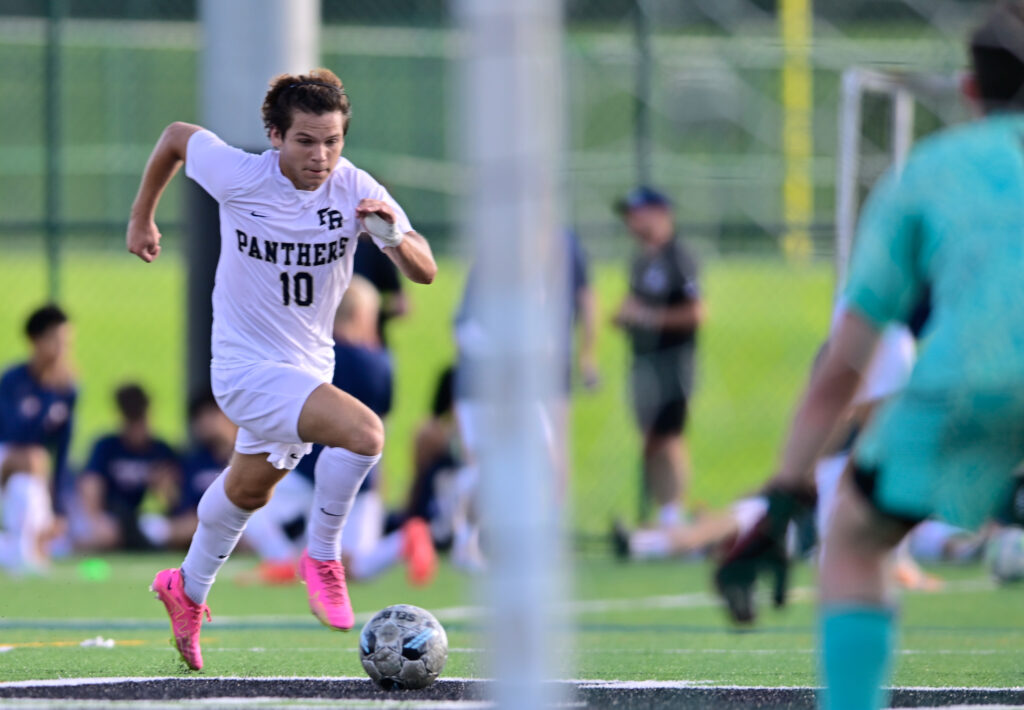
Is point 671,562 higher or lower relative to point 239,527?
lower

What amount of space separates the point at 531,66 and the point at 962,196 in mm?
954

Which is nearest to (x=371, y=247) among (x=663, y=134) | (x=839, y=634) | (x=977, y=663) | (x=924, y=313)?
(x=924, y=313)

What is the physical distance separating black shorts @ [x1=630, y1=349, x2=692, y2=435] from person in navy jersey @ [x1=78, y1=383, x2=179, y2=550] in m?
3.42

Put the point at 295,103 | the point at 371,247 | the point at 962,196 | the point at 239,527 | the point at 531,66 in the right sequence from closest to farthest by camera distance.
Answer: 1. the point at 531,66
2. the point at 962,196
3. the point at 295,103
4. the point at 239,527
5. the point at 371,247

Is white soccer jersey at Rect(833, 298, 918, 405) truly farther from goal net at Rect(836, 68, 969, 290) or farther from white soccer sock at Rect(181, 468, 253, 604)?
white soccer sock at Rect(181, 468, 253, 604)

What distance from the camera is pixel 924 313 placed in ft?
22.4

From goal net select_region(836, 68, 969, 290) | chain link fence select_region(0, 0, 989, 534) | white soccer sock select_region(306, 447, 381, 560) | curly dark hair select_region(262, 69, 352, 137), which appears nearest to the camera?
curly dark hair select_region(262, 69, 352, 137)

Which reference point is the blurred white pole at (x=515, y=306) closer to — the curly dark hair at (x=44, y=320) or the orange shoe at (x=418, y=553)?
the orange shoe at (x=418, y=553)

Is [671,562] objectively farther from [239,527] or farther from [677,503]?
[239,527]

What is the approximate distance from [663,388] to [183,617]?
22.4 ft

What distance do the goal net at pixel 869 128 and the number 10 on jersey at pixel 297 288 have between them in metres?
3.74

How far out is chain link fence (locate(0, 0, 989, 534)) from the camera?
1423 centimetres

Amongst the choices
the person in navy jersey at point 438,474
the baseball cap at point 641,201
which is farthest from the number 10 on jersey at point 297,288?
the baseball cap at point 641,201

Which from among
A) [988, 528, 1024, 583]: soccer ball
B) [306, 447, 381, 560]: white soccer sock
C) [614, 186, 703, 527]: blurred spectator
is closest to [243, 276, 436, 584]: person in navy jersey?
[614, 186, 703, 527]: blurred spectator
